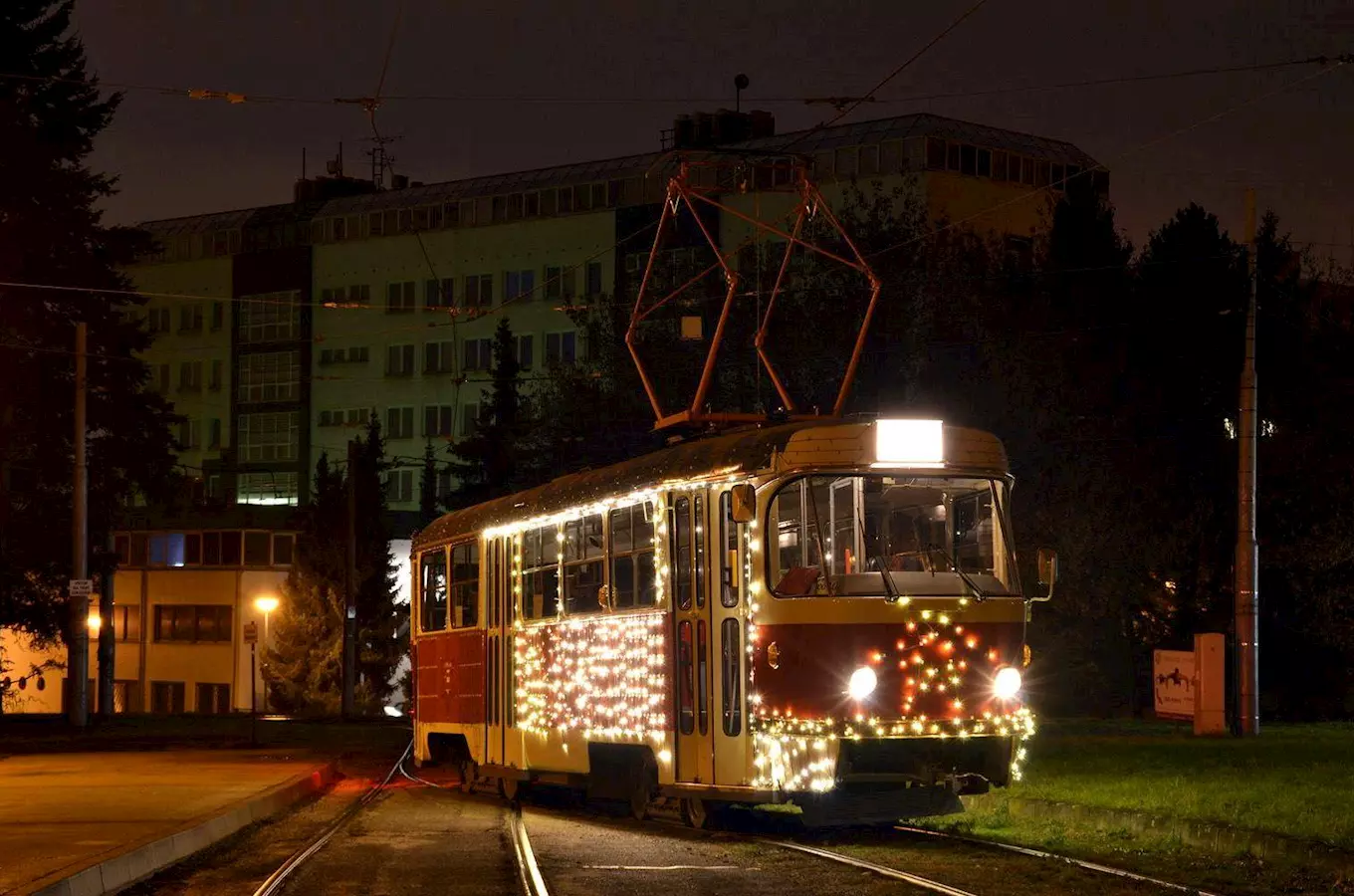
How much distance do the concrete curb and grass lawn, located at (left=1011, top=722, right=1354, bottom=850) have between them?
6.74 m

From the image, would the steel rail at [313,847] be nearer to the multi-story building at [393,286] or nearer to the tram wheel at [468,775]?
the tram wheel at [468,775]

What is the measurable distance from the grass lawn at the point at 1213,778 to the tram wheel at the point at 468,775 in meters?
6.09

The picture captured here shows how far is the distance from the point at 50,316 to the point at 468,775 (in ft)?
78.7

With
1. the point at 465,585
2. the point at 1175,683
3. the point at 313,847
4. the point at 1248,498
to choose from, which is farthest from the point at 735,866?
the point at 1248,498

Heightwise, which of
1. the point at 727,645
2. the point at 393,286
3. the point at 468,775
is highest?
the point at 393,286

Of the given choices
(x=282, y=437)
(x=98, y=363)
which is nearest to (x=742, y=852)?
(x=98, y=363)

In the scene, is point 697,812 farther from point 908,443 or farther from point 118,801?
point 118,801

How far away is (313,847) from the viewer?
15.9m

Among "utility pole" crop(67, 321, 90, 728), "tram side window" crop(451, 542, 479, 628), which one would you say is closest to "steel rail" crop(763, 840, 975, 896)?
"tram side window" crop(451, 542, 479, 628)

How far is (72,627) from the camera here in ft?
123

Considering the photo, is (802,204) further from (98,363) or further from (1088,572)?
(98,363)

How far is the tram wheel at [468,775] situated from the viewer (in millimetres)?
23066

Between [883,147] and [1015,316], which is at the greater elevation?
[883,147]

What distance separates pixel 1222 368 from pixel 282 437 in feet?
174
